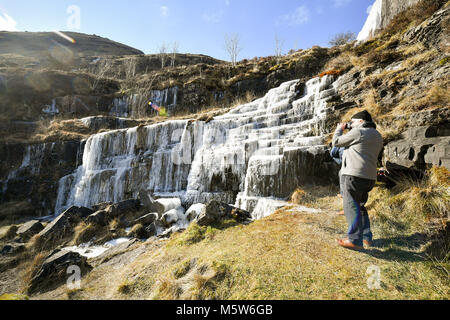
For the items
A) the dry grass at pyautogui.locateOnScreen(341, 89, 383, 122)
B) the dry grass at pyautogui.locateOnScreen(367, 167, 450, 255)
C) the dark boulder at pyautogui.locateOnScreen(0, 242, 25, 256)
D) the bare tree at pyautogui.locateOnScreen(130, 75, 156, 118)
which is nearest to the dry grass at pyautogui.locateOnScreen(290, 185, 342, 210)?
the dry grass at pyautogui.locateOnScreen(367, 167, 450, 255)

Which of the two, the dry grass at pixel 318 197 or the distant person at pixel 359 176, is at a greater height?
the distant person at pixel 359 176

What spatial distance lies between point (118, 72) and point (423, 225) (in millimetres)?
47963

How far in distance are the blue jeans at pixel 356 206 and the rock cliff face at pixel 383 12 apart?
16.2 metres

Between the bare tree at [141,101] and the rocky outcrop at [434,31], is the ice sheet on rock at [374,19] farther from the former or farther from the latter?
the bare tree at [141,101]

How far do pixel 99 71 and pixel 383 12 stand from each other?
47.1 meters

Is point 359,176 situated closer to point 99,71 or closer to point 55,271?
point 55,271

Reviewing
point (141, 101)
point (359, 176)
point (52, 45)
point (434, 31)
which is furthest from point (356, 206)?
point (52, 45)

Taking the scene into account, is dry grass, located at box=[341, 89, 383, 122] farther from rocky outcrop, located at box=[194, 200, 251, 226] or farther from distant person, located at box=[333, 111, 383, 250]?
rocky outcrop, located at box=[194, 200, 251, 226]

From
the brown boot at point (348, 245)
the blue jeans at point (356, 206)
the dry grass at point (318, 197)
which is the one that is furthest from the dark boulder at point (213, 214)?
the blue jeans at point (356, 206)

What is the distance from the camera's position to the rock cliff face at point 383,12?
12336 millimetres

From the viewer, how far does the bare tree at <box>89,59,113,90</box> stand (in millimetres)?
28353

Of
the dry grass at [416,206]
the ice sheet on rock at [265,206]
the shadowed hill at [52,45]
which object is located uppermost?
the shadowed hill at [52,45]

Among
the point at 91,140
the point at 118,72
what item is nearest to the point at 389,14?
the point at 91,140

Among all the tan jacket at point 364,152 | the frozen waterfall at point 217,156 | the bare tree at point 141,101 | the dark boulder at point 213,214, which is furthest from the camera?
the bare tree at point 141,101
